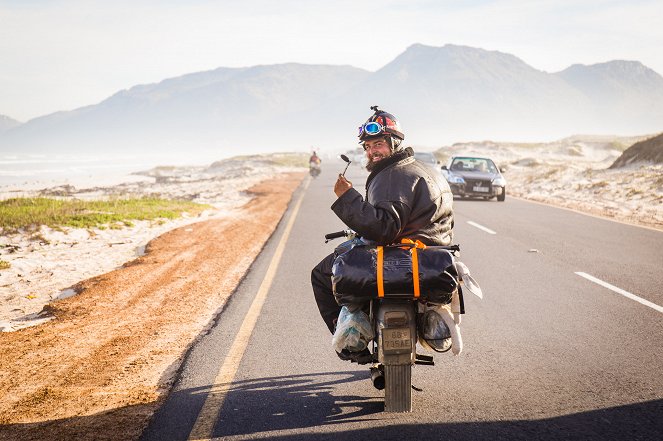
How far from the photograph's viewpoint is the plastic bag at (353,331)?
12.6 ft

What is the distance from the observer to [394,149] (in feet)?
13.2

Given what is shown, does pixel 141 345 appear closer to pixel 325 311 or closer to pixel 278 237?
pixel 325 311

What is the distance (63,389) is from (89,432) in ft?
3.17

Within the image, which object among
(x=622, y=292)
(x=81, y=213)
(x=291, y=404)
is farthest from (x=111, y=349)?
(x=81, y=213)

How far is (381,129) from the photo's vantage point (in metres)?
3.98

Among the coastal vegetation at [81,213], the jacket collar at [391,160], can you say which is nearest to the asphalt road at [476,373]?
the jacket collar at [391,160]

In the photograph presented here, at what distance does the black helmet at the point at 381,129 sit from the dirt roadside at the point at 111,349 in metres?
2.49

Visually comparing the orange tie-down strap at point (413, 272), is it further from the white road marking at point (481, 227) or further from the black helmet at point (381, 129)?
the white road marking at point (481, 227)

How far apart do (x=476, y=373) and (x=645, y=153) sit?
3268 centimetres

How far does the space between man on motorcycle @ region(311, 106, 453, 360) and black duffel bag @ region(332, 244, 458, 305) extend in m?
0.17

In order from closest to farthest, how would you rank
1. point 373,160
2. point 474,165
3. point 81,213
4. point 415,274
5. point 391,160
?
point 415,274, point 391,160, point 373,160, point 81,213, point 474,165

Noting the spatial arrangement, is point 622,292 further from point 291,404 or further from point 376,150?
point 291,404

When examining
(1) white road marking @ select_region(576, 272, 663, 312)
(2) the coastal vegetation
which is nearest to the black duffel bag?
(1) white road marking @ select_region(576, 272, 663, 312)

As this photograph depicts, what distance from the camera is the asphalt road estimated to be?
3854 mm
